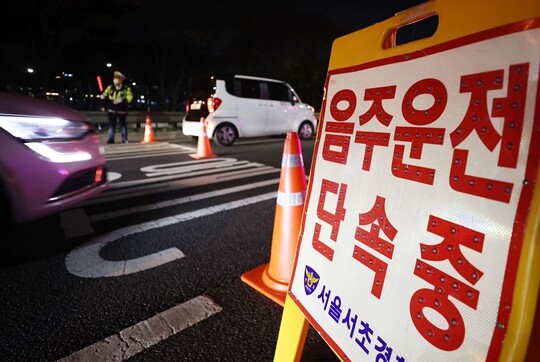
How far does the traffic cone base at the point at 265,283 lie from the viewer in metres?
1.89

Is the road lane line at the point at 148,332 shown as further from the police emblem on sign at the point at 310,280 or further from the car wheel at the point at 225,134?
the car wheel at the point at 225,134

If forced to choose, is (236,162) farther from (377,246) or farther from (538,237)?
(538,237)

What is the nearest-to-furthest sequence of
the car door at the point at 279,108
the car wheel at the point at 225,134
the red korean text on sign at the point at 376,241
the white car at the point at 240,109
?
the red korean text on sign at the point at 376,241
the white car at the point at 240,109
the car wheel at the point at 225,134
the car door at the point at 279,108

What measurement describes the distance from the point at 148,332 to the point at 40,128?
1.72 meters

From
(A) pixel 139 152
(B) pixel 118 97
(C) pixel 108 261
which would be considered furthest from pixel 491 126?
(B) pixel 118 97

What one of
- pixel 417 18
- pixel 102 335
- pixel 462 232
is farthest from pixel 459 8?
pixel 102 335

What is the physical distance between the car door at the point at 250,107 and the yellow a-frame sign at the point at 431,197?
7040 millimetres

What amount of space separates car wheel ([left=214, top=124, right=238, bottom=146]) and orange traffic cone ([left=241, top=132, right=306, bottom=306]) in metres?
6.26

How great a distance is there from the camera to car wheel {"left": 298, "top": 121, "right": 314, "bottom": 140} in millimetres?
Answer: 9656

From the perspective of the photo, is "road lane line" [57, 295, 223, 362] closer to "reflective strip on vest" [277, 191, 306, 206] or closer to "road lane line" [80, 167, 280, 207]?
"reflective strip on vest" [277, 191, 306, 206]

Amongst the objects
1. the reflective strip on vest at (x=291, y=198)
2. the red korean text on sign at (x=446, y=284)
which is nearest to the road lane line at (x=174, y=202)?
the reflective strip on vest at (x=291, y=198)

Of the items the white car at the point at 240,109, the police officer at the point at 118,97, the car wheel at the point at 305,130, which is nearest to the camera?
the white car at the point at 240,109

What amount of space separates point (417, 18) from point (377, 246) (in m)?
0.75

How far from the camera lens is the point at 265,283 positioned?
6.55ft
